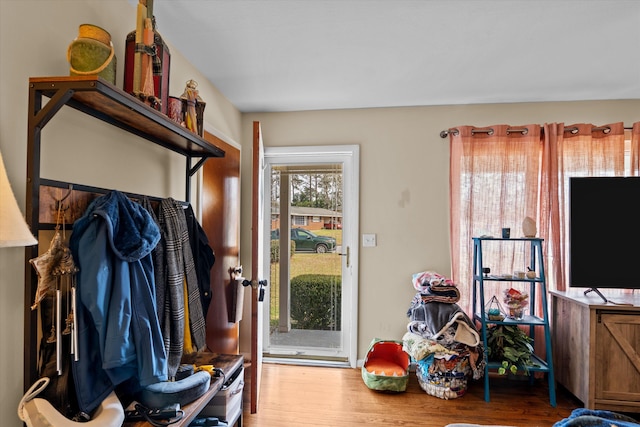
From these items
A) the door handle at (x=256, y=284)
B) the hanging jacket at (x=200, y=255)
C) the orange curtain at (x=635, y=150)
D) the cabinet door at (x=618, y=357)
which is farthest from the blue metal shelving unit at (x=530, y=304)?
the hanging jacket at (x=200, y=255)

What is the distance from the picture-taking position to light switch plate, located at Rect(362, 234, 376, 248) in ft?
10.3

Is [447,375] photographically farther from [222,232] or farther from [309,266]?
[222,232]

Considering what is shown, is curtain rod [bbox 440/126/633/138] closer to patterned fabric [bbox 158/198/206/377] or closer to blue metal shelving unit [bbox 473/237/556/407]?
blue metal shelving unit [bbox 473/237/556/407]

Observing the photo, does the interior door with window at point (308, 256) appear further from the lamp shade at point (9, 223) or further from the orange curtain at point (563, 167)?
the lamp shade at point (9, 223)

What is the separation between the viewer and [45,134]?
3.93 ft

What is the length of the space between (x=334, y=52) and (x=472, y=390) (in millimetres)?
2642

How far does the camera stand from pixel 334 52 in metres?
2.12

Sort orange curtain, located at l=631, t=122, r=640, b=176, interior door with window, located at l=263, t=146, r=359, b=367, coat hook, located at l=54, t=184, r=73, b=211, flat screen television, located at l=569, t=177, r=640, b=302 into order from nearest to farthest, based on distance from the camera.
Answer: coat hook, located at l=54, t=184, r=73, b=211 → flat screen television, located at l=569, t=177, r=640, b=302 → orange curtain, located at l=631, t=122, r=640, b=176 → interior door with window, located at l=263, t=146, r=359, b=367

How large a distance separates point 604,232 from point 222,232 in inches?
111

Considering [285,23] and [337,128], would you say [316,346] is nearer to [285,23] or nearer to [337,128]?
[337,128]

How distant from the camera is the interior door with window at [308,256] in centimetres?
329

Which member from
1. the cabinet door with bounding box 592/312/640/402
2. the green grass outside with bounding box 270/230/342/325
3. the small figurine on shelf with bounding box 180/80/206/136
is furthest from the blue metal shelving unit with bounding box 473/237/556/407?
the small figurine on shelf with bounding box 180/80/206/136

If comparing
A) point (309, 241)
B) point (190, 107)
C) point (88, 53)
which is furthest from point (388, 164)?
point (88, 53)

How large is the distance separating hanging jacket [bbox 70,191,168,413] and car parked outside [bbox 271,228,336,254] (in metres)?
2.08
